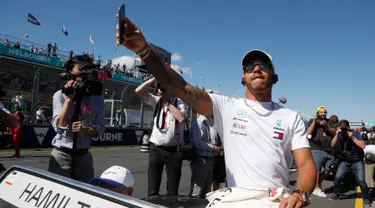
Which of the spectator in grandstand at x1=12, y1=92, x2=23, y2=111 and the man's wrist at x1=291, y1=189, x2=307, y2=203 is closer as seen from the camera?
the man's wrist at x1=291, y1=189, x2=307, y2=203

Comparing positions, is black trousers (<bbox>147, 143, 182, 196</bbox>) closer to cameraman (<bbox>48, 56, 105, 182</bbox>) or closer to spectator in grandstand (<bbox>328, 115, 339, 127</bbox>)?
cameraman (<bbox>48, 56, 105, 182</bbox>)

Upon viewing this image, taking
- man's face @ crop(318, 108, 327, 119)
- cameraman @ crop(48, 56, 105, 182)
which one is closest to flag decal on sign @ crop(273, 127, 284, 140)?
cameraman @ crop(48, 56, 105, 182)

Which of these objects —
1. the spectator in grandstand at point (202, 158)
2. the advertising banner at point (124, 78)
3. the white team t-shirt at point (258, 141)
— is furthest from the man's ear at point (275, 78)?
the advertising banner at point (124, 78)

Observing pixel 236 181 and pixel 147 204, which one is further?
pixel 236 181

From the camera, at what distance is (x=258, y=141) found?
210 centimetres

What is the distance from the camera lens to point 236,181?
2100mm

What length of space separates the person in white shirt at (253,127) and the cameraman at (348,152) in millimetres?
6114

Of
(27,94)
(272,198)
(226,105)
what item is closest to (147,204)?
(272,198)

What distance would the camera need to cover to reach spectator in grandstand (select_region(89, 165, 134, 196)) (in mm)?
2408

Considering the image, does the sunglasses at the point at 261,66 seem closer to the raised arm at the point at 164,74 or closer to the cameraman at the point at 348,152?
the raised arm at the point at 164,74

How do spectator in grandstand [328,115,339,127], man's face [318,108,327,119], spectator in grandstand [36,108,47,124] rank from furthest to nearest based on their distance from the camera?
spectator in grandstand [36,108,47,124] → spectator in grandstand [328,115,339,127] → man's face [318,108,327,119]

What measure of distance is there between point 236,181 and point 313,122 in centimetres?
699

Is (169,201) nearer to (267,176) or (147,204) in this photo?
(267,176)

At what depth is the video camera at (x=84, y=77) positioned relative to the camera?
3010 millimetres
